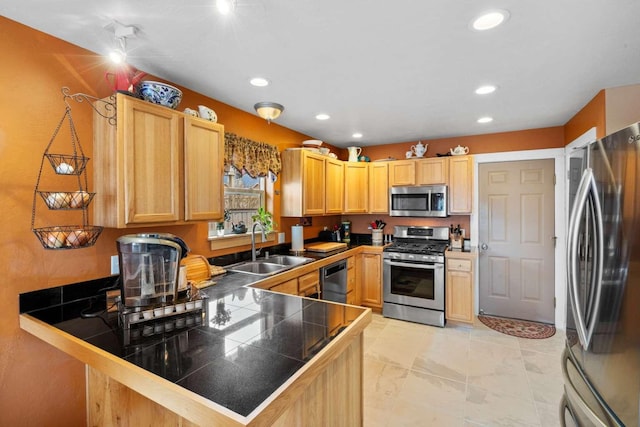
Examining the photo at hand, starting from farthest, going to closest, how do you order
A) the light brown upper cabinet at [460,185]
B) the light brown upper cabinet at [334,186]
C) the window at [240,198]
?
the light brown upper cabinet at [334,186] → the light brown upper cabinet at [460,185] → the window at [240,198]

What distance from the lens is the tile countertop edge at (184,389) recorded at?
85cm

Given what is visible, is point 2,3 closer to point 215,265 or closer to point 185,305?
point 185,305

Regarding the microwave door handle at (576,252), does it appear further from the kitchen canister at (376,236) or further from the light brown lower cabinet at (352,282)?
the kitchen canister at (376,236)

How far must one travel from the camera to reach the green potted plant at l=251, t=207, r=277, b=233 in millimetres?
3105

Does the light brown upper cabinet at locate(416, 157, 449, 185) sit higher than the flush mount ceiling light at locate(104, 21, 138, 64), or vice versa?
the flush mount ceiling light at locate(104, 21, 138, 64)

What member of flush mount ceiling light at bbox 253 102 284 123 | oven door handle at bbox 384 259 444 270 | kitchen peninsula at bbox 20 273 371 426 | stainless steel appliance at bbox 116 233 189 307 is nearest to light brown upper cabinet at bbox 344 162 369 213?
oven door handle at bbox 384 259 444 270

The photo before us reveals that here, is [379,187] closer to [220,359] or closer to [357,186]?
[357,186]

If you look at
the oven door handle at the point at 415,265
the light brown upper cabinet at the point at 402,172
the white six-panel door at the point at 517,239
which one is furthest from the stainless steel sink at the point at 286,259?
the white six-panel door at the point at 517,239

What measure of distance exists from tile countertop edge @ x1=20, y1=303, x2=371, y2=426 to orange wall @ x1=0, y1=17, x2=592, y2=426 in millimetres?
340

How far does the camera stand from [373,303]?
4.18m

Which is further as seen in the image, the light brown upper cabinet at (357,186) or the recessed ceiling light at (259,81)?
the light brown upper cabinet at (357,186)

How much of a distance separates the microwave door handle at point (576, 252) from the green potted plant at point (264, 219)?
244 cm

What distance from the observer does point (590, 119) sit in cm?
→ 273

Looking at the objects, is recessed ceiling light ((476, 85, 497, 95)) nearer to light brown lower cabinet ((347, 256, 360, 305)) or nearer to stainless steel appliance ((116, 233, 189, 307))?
light brown lower cabinet ((347, 256, 360, 305))
